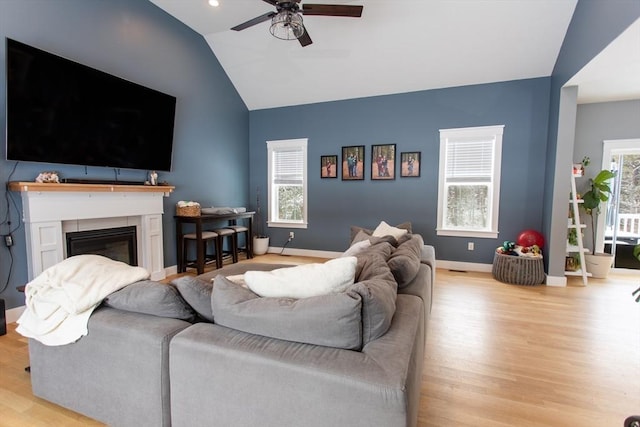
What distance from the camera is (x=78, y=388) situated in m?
1.55

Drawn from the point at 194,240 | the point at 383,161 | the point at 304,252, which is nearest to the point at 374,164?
the point at 383,161

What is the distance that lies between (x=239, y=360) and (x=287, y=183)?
15.9 feet

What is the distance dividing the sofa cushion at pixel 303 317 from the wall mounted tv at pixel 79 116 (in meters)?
2.81

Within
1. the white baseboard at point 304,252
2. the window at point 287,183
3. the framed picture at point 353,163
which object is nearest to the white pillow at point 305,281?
the framed picture at point 353,163

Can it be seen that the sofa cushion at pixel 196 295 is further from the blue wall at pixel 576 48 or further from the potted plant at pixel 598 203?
the potted plant at pixel 598 203

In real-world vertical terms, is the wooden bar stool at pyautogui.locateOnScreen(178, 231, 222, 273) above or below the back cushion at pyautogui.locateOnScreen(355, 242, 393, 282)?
below

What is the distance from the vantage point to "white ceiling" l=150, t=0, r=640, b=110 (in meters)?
3.58

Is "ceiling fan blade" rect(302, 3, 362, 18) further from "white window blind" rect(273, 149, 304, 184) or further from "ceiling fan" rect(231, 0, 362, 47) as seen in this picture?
"white window blind" rect(273, 149, 304, 184)

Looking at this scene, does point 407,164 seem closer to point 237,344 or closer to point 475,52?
point 475,52

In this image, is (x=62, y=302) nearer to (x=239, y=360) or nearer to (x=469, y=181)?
(x=239, y=360)

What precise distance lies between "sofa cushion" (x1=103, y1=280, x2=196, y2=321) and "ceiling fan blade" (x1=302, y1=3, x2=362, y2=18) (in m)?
2.58

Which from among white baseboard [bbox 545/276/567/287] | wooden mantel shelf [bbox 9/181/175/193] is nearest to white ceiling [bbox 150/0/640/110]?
wooden mantel shelf [bbox 9/181/175/193]

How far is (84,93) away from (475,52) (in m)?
4.57

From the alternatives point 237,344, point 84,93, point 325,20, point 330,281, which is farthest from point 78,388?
point 325,20
